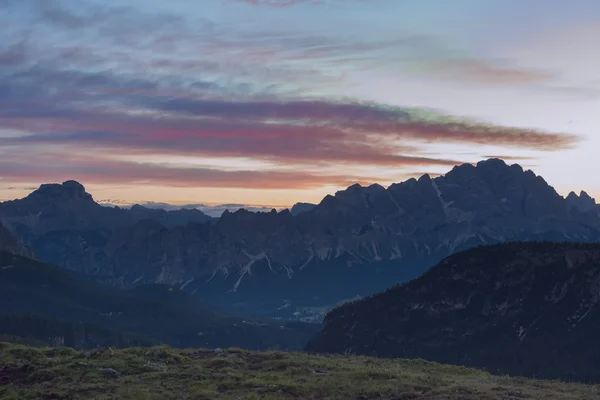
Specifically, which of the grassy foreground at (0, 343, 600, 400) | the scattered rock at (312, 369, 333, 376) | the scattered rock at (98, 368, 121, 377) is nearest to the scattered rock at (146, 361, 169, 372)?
the grassy foreground at (0, 343, 600, 400)

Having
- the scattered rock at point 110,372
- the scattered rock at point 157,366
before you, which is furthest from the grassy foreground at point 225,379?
the scattered rock at point 157,366

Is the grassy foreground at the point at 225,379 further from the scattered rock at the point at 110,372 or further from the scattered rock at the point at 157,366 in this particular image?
the scattered rock at the point at 157,366

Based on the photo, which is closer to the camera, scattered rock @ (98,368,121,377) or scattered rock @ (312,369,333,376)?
scattered rock @ (98,368,121,377)

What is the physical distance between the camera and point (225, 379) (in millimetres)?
71062

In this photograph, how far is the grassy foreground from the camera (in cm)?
6550

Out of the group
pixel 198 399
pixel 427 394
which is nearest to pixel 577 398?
pixel 427 394

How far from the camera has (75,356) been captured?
80.6m

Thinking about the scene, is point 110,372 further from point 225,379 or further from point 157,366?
point 225,379

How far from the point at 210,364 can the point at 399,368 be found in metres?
22.0

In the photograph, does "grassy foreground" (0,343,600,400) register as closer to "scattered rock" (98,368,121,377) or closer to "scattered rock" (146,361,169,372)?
"scattered rock" (98,368,121,377)

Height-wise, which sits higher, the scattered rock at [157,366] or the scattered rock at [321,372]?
the scattered rock at [157,366]

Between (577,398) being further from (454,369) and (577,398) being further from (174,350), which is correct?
(174,350)

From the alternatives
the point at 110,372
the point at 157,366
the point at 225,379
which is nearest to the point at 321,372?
the point at 225,379

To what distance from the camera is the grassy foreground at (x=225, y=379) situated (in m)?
65.5
